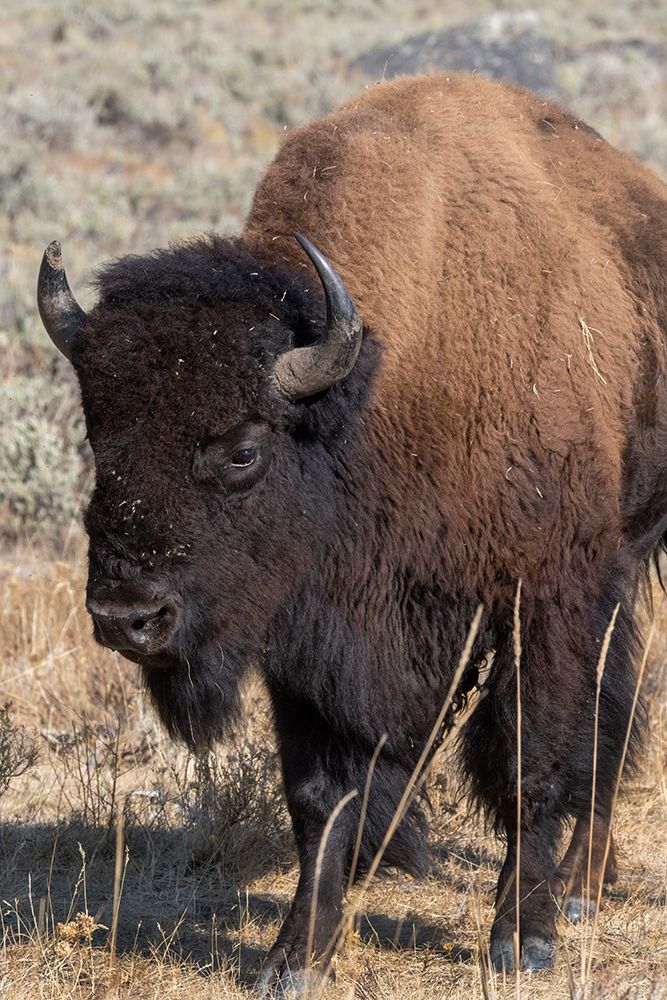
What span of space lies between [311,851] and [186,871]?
2.96 feet

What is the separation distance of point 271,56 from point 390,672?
64.5 ft

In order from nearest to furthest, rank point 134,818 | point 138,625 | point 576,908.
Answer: point 138,625
point 576,908
point 134,818

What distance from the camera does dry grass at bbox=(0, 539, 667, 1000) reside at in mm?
3680

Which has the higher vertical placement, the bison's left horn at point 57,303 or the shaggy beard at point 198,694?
the bison's left horn at point 57,303

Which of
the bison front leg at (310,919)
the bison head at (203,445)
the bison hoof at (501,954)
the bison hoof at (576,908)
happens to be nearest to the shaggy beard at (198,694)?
the bison head at (203,445)

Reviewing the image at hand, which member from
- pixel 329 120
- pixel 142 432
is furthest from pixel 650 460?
pixel 142 432

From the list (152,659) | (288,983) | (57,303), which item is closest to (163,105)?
A: (57,303)

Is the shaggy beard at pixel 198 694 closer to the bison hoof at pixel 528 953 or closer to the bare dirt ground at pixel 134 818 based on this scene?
the bare dirt ground at pixel 134 818

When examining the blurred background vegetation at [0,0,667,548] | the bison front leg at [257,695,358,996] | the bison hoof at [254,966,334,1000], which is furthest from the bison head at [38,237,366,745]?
the blurred background vegetation at [0,0,667,548]

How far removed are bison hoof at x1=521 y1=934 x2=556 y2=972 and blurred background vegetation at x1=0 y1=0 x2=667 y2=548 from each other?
326cm

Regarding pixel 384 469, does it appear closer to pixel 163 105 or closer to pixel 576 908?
pixel 576 908

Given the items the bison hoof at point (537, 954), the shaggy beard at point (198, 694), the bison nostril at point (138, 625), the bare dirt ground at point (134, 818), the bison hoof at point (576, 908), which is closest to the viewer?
the bison nostril at point (138, 625)

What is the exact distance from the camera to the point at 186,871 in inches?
185

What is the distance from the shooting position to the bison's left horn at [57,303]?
3781 mm
